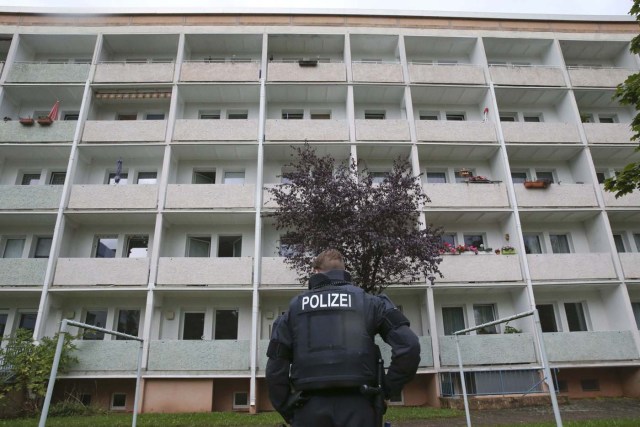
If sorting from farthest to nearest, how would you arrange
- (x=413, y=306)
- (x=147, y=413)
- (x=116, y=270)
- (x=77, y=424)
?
(x=413, y=306)
(x=116, y=270)
(x=147, y=413)
(x=77, y=424)

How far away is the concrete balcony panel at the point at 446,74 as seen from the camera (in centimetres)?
1878

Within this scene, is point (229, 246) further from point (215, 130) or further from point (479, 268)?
point (479, 268)

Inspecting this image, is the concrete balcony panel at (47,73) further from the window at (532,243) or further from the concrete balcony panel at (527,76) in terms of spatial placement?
the window at (532,243)

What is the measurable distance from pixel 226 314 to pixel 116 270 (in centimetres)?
415

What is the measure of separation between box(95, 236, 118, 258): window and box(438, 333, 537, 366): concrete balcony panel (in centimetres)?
1281

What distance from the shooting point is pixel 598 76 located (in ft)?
62.9

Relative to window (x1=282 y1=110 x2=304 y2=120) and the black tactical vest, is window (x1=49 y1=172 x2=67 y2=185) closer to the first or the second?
window (x1=282 y1=110 x2=304 y2=120)

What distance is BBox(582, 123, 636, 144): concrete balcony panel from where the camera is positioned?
59.1ft

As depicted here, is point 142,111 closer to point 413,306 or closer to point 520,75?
point 413,306

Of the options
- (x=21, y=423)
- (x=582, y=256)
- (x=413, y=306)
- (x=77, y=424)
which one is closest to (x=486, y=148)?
(x=582, y=256)

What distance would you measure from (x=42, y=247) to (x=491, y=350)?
674 inches

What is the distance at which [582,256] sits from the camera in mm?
16078

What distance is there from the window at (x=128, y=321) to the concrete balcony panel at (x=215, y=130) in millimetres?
6859

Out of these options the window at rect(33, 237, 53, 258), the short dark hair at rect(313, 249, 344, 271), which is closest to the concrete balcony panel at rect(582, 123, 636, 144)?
the short dark hair at rect(313, 249, 344, 271)
